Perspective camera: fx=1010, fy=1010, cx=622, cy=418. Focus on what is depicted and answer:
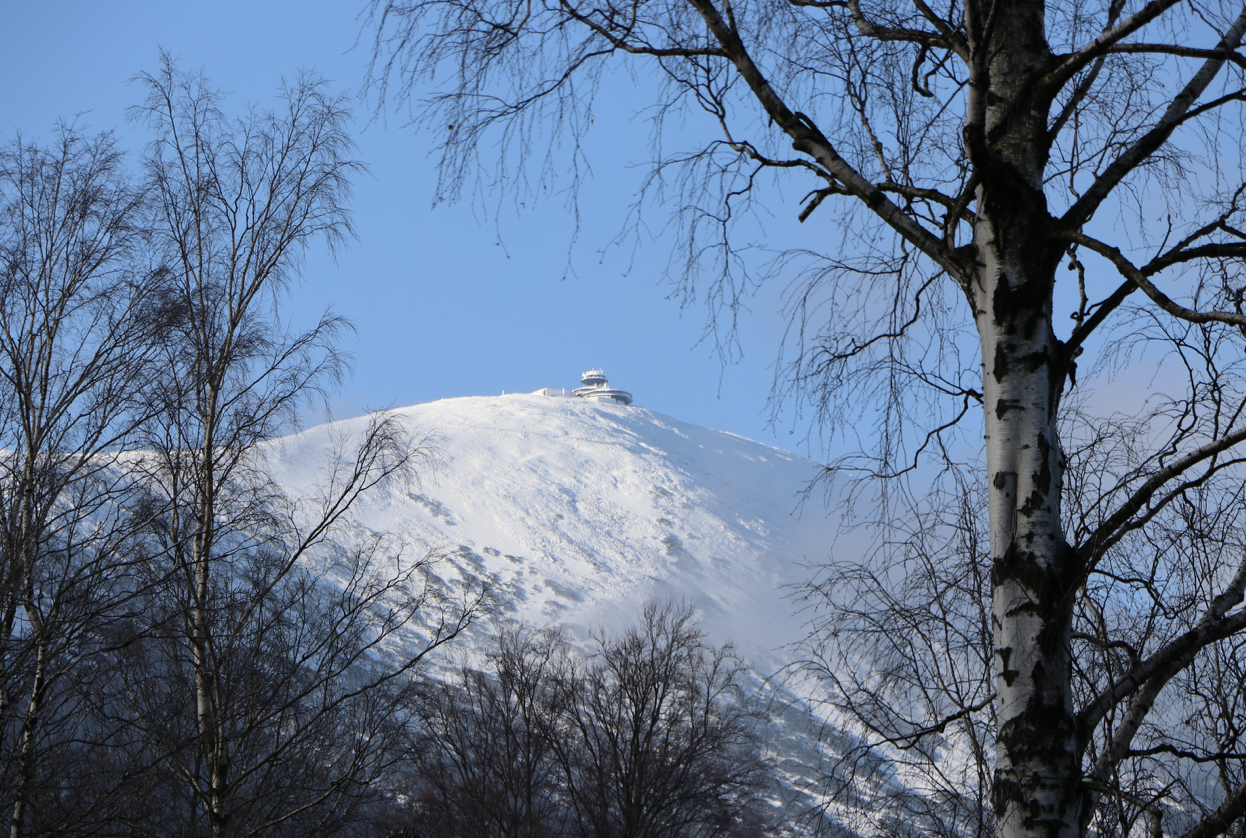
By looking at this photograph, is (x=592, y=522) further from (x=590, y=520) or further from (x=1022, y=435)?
(x=1022, y=435)

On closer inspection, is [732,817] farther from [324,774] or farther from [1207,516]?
[1207,516]

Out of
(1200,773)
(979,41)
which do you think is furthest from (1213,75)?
(1200,773)

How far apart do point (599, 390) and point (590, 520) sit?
4935cm

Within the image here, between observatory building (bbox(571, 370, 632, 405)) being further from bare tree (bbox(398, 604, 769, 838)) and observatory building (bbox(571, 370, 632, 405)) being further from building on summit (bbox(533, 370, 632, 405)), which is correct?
bare tree (bbox(398, 604, 769, 838))

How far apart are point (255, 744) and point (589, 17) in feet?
25.6

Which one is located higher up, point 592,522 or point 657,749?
point 592,522

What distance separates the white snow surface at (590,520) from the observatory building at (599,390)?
35.0ft

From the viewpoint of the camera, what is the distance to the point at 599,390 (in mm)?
181625

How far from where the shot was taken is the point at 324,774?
33.8 feet

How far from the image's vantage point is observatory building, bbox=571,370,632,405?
589 ft

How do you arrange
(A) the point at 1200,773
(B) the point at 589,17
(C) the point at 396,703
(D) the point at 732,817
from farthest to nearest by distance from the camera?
(D) the point at 732,817 < (C) the point at 396,703 < (A) the point at 1200,773 < (B) the point at 589,17

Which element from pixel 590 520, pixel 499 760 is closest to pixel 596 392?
pixel 590 520

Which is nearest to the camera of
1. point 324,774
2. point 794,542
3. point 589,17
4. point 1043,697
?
point 1043,697

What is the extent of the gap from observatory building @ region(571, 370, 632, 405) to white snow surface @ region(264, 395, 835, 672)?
10.7 metres
